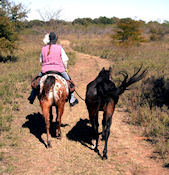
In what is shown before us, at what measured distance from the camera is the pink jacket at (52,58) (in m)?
5.97

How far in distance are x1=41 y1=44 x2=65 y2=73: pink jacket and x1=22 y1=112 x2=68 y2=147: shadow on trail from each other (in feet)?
5.11

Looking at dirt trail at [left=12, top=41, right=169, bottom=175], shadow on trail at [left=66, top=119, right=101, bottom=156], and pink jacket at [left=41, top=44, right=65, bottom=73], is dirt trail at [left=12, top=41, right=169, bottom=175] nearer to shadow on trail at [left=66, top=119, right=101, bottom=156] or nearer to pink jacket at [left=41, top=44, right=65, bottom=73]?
shadow on trail at [left=66, top=119, right=101, bottom=156]

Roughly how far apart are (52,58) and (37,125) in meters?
2.30

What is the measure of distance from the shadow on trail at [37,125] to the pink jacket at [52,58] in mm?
1556

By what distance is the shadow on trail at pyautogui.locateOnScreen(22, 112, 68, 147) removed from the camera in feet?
21.4

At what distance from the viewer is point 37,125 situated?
23.5ft

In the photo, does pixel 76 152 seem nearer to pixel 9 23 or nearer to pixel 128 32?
pixel 9 23

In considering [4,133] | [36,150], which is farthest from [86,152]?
[4,133]

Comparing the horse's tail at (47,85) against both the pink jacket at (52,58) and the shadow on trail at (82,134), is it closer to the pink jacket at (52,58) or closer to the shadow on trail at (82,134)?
the pink jacket at (52,58)

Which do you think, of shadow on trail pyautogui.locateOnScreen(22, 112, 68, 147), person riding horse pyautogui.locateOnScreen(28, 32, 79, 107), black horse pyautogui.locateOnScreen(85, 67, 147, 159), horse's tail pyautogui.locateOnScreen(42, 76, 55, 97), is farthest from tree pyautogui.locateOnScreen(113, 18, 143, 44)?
horse's tail pyautogui.locateOnScreen(42, 76, 55, 97)

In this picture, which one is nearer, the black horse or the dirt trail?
the dirt trail

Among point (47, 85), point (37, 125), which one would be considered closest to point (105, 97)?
point (47, 85)

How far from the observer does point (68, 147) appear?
5.72 meters

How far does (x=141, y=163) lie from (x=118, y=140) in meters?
1.27
